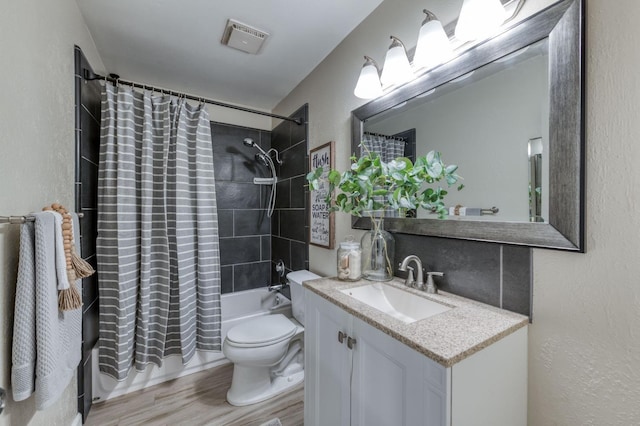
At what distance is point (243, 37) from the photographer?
1675 millimetres

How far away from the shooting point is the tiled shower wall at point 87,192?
4.85 ft

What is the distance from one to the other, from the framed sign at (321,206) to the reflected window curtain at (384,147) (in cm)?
33

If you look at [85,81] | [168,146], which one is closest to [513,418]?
[168,146]

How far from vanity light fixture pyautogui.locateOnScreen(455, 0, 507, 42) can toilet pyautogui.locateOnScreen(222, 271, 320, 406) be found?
1612 millimetres

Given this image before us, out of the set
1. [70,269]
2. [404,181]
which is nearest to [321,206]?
[404,181]

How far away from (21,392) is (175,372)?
4.29 ft

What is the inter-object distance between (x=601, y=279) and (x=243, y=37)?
205 cm

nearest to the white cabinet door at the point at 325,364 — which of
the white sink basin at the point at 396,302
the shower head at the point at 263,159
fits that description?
the white sink basin at the point at 396,302

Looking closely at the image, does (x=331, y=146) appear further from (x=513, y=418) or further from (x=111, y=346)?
(x=111, y=346)

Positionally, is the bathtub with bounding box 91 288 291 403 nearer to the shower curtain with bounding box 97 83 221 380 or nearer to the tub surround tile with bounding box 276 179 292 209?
the shower curtain with bounding box 97 83 221 380

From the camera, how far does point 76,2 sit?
4.57ft

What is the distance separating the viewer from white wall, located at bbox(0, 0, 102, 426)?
0.81 metres

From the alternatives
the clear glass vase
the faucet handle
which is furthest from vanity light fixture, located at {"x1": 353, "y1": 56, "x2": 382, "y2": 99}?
the faucet handle

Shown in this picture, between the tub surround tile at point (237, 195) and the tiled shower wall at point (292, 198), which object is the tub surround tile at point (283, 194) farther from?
the tub surround tile at point (237, 195)
